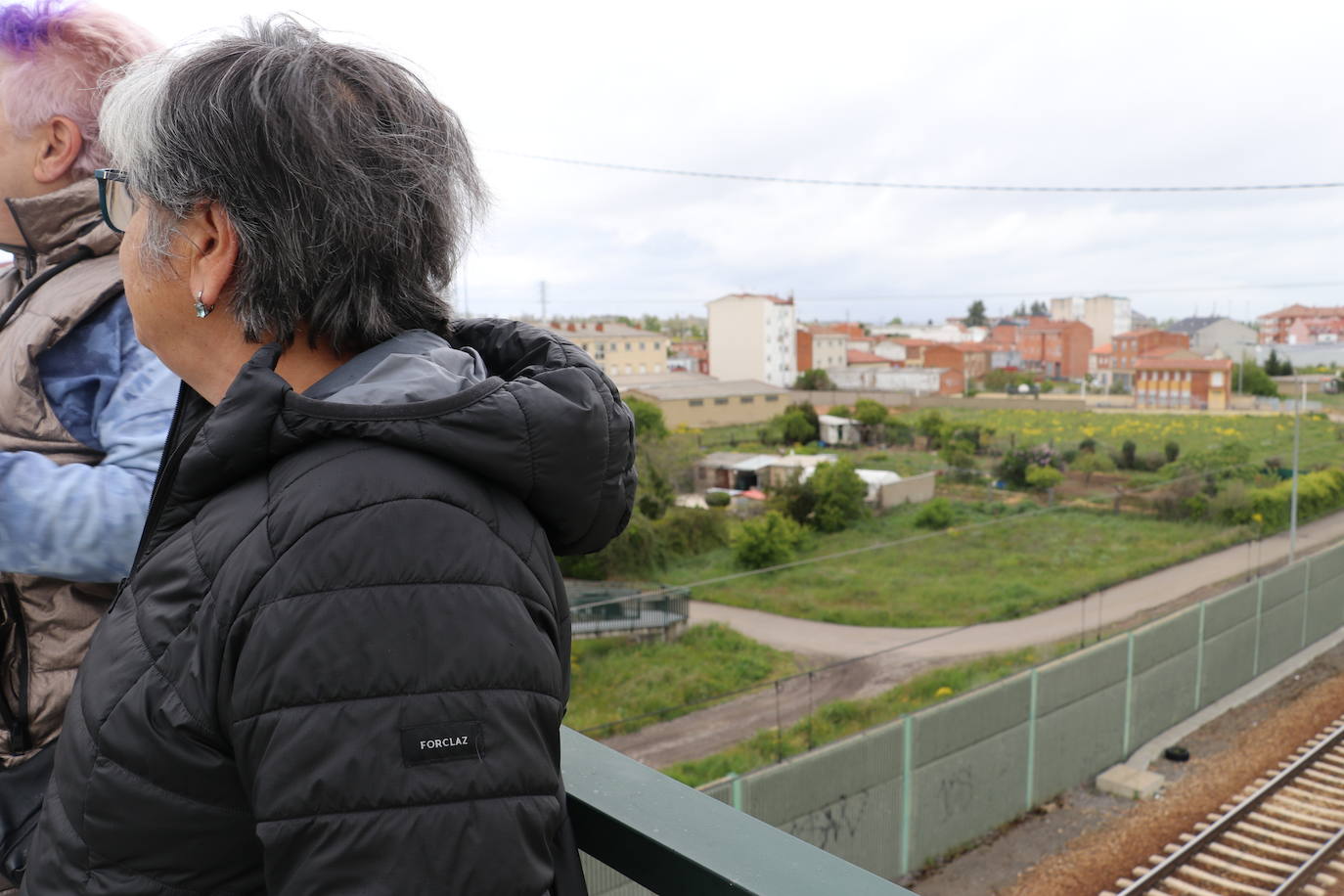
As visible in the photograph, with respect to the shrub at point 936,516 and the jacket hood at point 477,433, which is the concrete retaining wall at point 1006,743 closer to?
the jacket hood at point 477,433

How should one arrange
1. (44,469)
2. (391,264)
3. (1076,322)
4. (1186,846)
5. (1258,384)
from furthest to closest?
1. (1076,322)
2. (1258,384)
3. (1186,846)
4. (44,469)
5. (391,264)

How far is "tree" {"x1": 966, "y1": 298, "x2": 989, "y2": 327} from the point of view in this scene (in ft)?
276

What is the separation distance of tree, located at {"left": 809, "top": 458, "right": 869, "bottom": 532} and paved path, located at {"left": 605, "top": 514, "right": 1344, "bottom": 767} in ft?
16.4

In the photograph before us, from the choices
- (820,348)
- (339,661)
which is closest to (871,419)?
(820,348)

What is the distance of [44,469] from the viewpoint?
0.97 metres

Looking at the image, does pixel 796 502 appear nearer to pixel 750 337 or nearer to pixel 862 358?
pixel 750 337

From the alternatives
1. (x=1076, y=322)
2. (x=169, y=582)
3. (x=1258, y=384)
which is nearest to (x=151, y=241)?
(x=169, y=582)

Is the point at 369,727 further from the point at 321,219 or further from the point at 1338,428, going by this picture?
the point at 1338,428

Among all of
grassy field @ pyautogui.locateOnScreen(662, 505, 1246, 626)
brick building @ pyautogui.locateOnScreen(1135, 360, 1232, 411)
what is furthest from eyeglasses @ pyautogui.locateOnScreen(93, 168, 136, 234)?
brick building @ pyautogui.locateOnScreen(1135, 360, 1232, 411)

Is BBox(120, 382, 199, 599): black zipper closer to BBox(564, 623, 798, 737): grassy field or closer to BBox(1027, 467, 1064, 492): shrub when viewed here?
BBox(564, 623, 798, 737): grassy field

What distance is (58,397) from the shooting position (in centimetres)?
110

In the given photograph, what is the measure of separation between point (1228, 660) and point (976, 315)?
77.3m

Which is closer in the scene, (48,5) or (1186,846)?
(48,5)

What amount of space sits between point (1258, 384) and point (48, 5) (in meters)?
43.9
